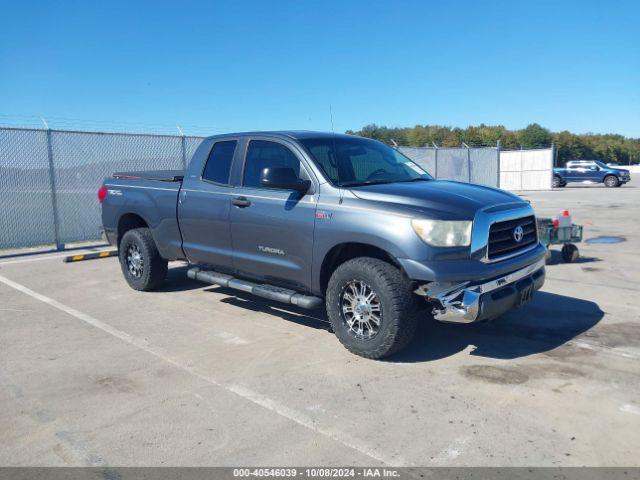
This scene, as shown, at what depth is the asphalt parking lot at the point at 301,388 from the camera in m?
3.30

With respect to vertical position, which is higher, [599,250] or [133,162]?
[133,162]

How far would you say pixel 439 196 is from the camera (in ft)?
15.3

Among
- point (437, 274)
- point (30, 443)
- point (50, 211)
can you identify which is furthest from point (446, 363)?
point (50, 211)

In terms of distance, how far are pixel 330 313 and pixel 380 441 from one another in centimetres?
168

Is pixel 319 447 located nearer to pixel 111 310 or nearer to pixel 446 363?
pixel 446 363

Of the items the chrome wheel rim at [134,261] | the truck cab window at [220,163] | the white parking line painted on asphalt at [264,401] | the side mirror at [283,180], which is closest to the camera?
the white parking line painted on asphalt at [264,401]

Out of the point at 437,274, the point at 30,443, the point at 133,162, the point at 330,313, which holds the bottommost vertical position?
the point at 30,443

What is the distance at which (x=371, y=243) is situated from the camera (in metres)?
4.59

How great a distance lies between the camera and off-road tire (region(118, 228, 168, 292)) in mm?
7070

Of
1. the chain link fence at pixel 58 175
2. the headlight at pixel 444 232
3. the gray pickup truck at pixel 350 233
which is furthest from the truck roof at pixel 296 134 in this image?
the chain link fence at pixel 58 175

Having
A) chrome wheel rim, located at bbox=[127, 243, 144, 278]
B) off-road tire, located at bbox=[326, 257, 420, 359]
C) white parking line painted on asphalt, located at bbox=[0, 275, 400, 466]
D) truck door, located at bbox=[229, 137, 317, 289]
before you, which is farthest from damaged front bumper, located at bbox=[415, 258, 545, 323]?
chrome wheel rim, located at bbox=[127, 243, 144, 278]

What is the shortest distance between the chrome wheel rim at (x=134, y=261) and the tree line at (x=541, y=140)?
218ft

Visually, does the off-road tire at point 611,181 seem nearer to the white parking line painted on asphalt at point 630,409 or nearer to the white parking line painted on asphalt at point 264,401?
the white parking line painted on asphalt at point 630,409

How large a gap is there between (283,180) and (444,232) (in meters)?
1.55
